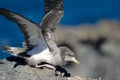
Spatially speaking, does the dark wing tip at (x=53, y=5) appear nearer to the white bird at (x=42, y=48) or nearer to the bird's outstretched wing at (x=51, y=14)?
the bird's outstretched wing at (x=51, y=14)

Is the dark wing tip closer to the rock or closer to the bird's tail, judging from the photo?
the bird's tail

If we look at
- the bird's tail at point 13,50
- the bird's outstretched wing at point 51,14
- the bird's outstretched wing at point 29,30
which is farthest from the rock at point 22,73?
the bird's outstretched wing at point 51,14

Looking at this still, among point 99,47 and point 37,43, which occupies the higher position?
point 99,47

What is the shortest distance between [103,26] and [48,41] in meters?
5.24

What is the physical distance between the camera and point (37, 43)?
9344mm

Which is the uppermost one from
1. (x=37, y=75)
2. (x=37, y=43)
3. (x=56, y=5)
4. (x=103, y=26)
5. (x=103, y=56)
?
(x=103, y=26)

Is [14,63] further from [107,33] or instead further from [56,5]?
[107,33]

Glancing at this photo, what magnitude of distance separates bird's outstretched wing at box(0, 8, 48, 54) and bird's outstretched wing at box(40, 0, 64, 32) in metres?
0.11

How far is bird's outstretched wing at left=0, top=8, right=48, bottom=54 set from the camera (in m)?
8.98

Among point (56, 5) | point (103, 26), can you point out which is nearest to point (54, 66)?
point (56, 5)

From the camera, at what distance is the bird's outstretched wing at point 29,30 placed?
8.98 meters

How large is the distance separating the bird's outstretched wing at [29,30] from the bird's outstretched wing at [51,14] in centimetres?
11

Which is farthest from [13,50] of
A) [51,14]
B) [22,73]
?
[22,73]

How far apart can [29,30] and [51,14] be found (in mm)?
528
